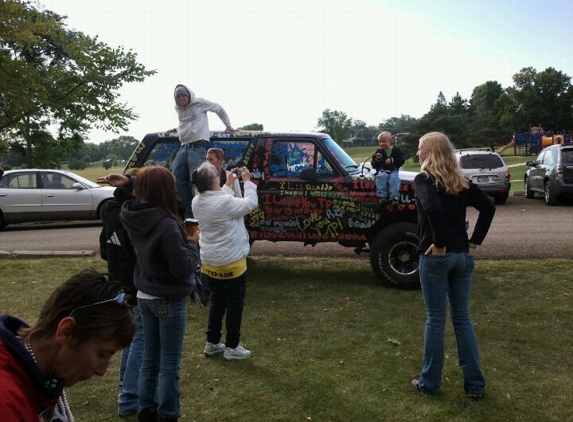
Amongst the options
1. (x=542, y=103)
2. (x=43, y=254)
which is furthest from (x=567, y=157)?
(x=542, y=103)

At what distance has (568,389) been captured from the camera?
4.11 metres

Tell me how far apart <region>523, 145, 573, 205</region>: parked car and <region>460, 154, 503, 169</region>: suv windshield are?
1.32 m

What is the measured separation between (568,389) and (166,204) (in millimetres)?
3390

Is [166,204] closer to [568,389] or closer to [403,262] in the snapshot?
[568,389]

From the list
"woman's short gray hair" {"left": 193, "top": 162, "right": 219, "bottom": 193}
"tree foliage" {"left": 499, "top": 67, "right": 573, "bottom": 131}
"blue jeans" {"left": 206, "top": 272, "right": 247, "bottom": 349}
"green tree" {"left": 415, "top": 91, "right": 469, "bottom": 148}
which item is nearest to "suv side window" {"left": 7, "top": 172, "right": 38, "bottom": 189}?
"blue jeans" {"left": 206, "top": 272, "right": 247, "bottom": 349}

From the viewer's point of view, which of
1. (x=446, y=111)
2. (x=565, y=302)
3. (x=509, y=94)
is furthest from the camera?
(x=509, y=94)

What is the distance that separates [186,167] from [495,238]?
6487 millimetres

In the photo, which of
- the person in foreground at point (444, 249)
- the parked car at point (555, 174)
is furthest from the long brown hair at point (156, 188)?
the parked car at point (555, 174)

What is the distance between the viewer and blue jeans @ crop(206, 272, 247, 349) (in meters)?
4.64

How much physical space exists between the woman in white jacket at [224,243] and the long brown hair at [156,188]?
92 centimetres

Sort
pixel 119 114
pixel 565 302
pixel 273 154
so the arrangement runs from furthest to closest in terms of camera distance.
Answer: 1. pixel 119 114
2. pixel 273 154
3. pixel 565 302

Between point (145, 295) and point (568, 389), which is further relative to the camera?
point (568, 389)

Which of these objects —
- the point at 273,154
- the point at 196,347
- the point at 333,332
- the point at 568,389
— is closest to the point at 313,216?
the point at 273,154

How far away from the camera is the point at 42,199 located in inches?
569
